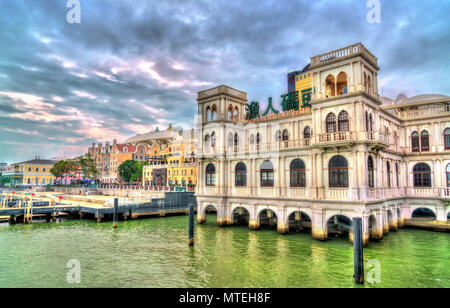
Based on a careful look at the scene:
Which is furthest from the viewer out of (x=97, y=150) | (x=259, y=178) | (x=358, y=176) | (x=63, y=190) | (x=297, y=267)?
(x=97, y=150)

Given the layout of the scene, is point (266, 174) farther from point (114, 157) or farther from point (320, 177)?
point (114, 157)

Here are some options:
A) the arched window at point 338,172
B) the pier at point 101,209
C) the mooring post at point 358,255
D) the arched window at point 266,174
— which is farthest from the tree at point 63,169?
the mooring post at point 358,255

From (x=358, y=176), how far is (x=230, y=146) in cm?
1507

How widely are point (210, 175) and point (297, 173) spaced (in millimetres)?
11356

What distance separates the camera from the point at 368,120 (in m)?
26.0

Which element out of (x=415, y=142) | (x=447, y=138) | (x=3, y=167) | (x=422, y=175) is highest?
(x=3, y=167)

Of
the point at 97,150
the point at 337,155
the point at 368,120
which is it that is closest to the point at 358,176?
the point at 337,155

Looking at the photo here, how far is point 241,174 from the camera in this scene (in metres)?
33.4

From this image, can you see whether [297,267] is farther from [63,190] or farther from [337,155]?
[63,190]

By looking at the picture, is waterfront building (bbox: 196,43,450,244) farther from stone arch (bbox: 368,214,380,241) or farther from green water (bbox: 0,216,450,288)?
green water (bbox: 0,216,450,288)

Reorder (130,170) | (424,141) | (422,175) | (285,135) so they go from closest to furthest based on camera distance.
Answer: (285,135)
(422,175)
(424,141)
(130,170)

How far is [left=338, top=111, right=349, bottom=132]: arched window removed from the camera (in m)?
25.5

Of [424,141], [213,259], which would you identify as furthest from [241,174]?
[424,141]

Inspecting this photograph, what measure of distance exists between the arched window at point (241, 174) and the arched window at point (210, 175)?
3.07 m
